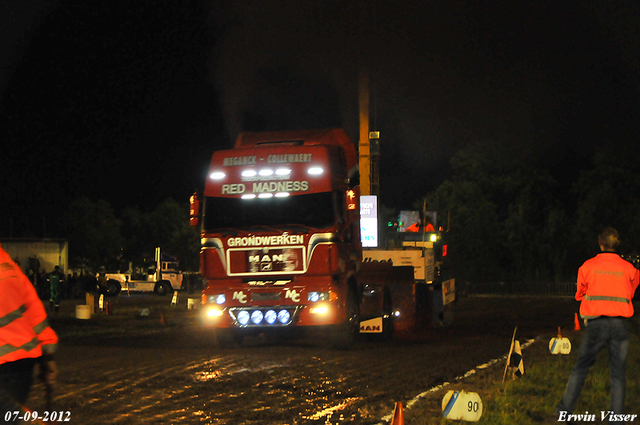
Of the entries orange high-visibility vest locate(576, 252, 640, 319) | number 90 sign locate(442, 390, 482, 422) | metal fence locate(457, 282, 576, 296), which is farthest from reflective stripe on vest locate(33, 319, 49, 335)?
metal fence locate(457, 282, 576, 296)

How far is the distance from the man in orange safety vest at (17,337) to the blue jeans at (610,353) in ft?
15.3

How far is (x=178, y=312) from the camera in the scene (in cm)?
2886

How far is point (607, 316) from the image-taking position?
7004mm

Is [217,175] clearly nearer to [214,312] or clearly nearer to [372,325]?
[214,312]

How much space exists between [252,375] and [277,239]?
3600mm

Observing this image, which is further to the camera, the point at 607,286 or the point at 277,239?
the point at 277,239

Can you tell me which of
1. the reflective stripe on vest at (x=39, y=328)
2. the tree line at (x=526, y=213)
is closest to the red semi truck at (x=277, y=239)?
the reflective stripe on vest at (x=39, y=328)

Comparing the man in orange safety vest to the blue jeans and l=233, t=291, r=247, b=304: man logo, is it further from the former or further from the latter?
l=233, t=291, r=247, b=304: man logo

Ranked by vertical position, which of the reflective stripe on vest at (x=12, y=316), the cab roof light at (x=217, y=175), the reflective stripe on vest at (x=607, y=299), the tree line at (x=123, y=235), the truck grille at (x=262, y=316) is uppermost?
the tree line at (x=123, y=235)

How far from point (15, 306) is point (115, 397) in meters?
5.28

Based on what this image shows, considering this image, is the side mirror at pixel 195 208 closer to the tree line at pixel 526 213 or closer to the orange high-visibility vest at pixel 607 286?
the orange high-visibility vest at pixel 607 286

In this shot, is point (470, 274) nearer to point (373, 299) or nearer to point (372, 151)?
point (372, 151)

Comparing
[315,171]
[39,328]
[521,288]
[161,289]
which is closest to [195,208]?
[315,171]

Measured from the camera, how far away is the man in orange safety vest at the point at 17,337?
424 cm
